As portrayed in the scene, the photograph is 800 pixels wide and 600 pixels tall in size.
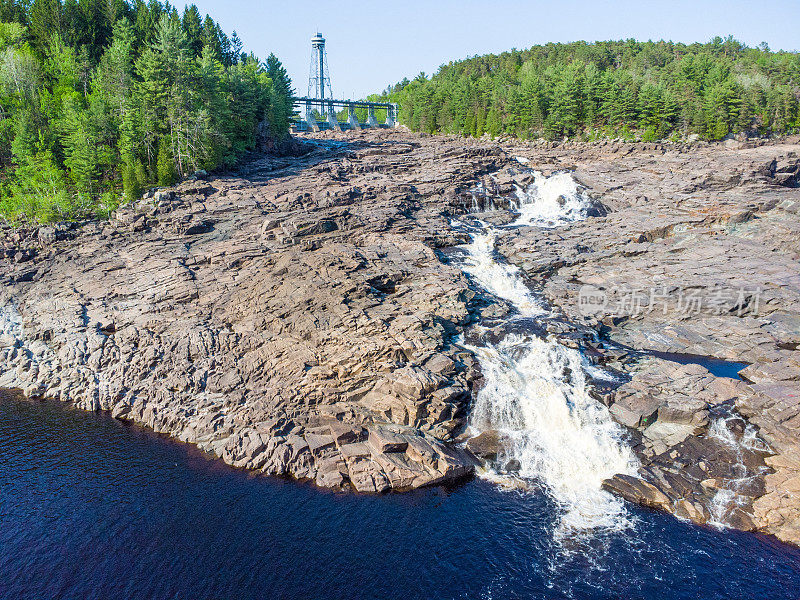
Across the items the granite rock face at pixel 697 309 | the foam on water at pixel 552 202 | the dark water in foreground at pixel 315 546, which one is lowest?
the dark water in foreground at pixel 315 546

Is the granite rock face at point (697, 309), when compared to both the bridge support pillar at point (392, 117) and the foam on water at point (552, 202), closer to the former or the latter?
the foam on water at point (552, 202)

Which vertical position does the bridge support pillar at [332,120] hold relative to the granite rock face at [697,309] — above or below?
above

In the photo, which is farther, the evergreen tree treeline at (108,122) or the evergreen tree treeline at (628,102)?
the evergreen tree treeline at (628,102)

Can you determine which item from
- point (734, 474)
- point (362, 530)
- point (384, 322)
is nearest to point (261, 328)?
point (384, 322)

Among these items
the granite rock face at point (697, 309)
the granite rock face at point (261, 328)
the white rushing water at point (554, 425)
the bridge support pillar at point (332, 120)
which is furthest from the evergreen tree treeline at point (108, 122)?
the bridge support pillar at point (332, 120)

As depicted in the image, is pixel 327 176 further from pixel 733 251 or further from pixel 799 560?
pixel 799 560
